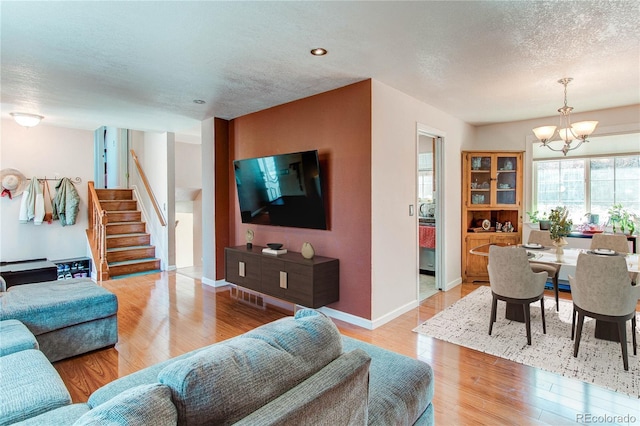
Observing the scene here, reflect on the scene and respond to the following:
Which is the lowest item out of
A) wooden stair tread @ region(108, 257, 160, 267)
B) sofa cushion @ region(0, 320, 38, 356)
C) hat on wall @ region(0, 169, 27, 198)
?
wooden stair tread @ region(108, 257, 160, 267)

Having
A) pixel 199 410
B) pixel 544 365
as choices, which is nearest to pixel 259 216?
pixel 544 365

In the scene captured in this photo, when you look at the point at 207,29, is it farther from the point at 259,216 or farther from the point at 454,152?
the point at 454,152

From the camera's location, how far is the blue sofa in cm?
87

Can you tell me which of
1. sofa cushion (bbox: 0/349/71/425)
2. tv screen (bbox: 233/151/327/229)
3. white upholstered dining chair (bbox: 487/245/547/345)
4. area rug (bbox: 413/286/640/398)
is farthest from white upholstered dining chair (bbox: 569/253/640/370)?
sofa cushion (bbox: 0/349/71/425)

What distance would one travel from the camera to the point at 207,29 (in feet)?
7.65

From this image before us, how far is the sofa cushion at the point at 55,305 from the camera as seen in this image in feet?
8.30

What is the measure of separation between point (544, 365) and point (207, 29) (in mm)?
3519

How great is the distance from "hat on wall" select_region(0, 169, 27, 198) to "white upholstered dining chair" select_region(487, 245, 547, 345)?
714cm

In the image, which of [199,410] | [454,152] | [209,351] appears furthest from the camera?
[454,152]

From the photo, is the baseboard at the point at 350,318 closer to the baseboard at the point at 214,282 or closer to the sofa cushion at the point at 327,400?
the baseboard at the point at 214,282

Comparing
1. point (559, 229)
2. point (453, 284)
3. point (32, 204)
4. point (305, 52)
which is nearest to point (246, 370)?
point (305, 52)

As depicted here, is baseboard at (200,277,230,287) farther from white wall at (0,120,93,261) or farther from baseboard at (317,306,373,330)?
white wall at (0,120,93,261)

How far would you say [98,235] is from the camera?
5.85 metres

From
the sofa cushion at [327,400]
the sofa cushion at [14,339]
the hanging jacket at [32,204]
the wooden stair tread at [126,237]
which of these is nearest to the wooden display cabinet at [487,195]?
the sofa cushion at [327,400]
